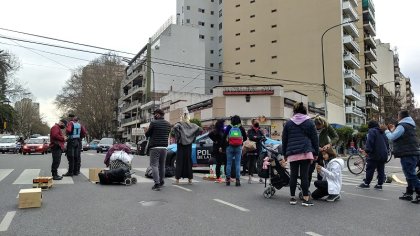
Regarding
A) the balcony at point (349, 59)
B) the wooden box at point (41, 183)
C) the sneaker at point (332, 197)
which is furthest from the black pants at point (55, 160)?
the balcony at point (349, 59)

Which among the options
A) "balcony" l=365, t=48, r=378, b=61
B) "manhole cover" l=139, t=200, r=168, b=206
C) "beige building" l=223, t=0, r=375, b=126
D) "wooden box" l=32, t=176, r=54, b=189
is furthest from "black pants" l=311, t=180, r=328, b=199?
"balcony" l=365, t=48, r=378, b=61

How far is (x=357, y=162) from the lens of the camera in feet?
53.8

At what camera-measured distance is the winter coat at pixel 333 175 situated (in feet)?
26.5

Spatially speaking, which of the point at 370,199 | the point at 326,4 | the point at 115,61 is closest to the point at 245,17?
the point at 326,4

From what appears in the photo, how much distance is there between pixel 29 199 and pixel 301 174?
4.84 m

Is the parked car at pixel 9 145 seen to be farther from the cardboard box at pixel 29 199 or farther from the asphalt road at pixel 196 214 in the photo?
the cardboard box at pixel 29 199

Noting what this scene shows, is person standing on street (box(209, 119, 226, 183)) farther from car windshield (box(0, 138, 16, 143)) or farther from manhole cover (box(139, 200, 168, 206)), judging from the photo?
car windshield (box(0, 138, 16, 143))

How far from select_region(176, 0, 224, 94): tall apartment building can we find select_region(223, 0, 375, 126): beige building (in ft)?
67.4

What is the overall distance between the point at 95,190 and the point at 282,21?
56.4 m

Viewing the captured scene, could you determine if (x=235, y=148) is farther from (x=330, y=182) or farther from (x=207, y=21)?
(x=207, y=21)

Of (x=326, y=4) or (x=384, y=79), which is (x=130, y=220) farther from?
(x=384, y=79)

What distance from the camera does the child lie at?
807 centimetres

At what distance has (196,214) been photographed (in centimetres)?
645

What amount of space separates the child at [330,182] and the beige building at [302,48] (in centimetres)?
4249
